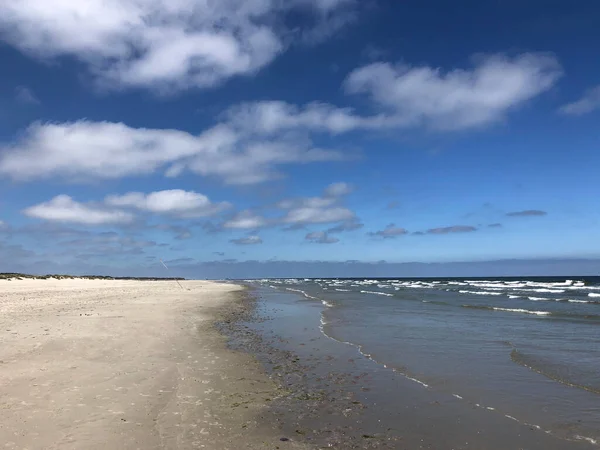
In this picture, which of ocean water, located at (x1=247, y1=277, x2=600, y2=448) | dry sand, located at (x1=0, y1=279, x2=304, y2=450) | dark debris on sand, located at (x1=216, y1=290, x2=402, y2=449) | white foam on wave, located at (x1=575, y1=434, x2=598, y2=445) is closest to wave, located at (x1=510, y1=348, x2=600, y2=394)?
ocean water, located at (x1=247, y1=277, x2=600, y2=448)

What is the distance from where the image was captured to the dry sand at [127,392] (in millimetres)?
6359

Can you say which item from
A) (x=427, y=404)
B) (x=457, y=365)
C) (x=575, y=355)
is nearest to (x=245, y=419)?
(x=427, y=404)

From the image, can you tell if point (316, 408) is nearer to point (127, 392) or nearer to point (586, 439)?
point (127, 392)

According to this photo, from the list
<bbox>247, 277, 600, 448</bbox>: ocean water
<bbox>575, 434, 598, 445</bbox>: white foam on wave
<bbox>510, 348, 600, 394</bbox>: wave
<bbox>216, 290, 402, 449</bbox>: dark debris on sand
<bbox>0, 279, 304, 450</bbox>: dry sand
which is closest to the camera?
<bbox>0, 279, 304, 450</bbox>: dry sand

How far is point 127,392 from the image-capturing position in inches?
335

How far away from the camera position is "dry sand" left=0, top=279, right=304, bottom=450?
20.9 ft

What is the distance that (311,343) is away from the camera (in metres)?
15.4

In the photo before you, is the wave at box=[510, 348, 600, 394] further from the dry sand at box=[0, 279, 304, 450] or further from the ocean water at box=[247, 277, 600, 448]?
the dry sand at box=[0, 279, 304, 450]

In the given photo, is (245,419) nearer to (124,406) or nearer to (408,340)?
(124,406)

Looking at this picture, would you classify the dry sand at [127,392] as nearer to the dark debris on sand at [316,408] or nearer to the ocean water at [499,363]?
the dark debris on sand at [316,408]

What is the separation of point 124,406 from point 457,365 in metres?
9.07

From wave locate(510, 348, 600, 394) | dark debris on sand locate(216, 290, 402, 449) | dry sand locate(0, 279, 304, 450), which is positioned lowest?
wave locate(510, 348, 600, 394)

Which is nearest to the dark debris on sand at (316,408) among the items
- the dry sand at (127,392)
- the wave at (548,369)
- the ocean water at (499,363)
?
the dry sand at (127,392)

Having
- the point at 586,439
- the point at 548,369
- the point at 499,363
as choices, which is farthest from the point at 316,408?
the point at 548,369
